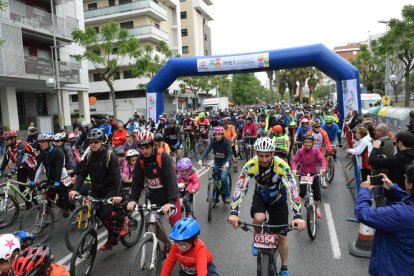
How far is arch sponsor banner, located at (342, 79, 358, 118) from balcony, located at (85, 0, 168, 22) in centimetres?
3235

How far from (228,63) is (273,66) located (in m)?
2.24

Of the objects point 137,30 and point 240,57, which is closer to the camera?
point 240,57

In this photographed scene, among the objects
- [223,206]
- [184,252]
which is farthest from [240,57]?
[184,252]

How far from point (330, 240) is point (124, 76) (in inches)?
1676

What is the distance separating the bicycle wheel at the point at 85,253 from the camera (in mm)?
4553

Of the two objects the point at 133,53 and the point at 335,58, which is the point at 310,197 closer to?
the point at 335,58

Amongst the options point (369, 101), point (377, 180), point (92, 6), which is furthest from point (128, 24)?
point (377, 180)

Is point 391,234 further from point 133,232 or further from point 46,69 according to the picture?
point 46,69

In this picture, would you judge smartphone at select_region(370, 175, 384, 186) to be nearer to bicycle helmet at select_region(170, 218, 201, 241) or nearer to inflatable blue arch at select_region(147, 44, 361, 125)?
bicycle helmet at select_region(170, 218, 201, 241)

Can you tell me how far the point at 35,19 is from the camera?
2361 centimetres

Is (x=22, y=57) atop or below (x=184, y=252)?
atop

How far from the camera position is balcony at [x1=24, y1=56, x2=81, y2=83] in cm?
2241

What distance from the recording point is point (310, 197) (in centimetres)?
627

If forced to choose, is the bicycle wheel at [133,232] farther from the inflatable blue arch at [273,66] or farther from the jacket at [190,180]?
the inflatable blue arch at [273,66]
